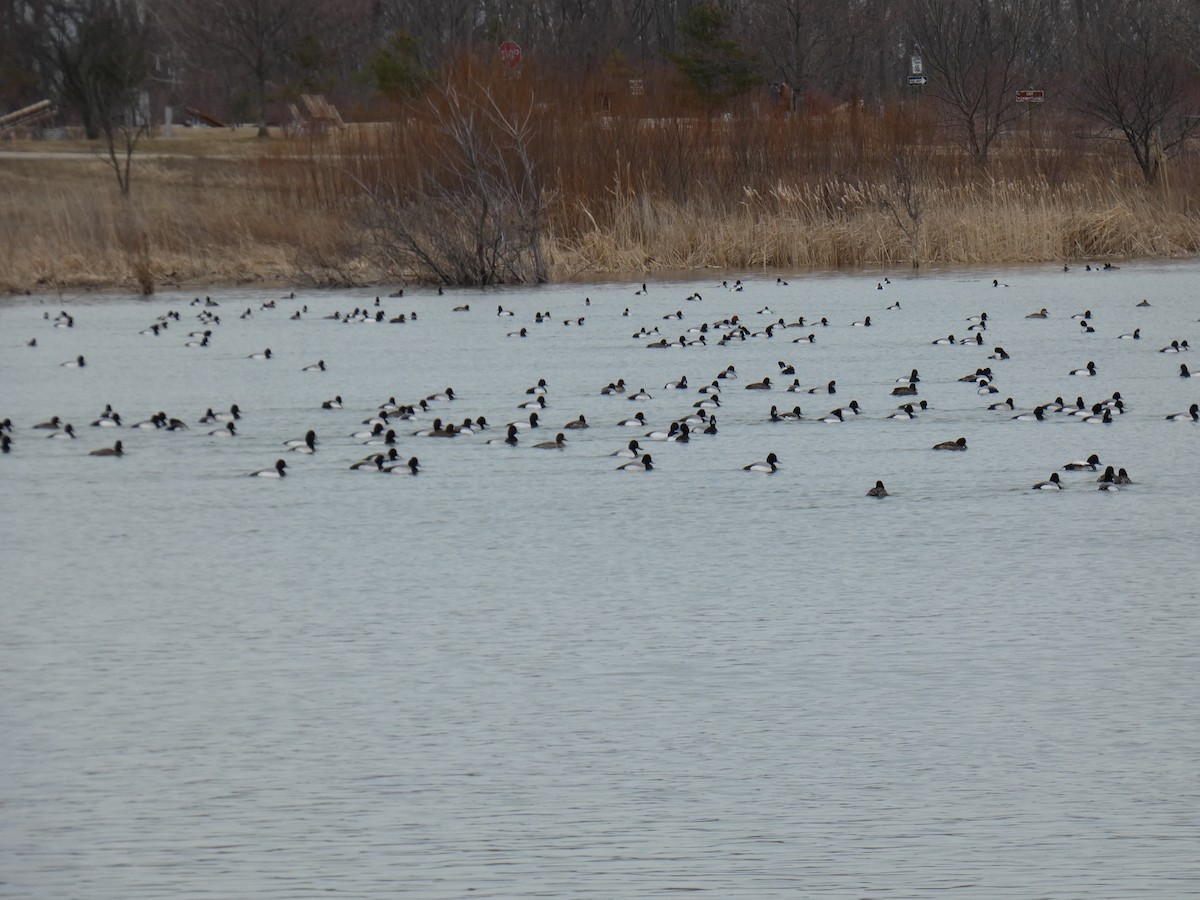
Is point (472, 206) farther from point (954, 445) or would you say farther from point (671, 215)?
point (954, 445)

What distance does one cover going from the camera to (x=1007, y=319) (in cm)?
1888

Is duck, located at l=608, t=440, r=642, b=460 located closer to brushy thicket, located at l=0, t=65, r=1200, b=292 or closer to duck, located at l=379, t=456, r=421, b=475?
duck, located at l=379, t=456, r=421, b=475

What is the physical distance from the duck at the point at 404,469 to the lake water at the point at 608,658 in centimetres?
20

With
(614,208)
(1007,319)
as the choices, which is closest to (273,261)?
(614,208)

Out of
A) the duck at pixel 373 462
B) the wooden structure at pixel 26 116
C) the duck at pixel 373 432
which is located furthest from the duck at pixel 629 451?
the wooden structure at pixel 26 116

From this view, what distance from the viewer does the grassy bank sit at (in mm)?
25688

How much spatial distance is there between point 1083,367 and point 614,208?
12867 millimetres

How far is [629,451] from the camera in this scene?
11312mm

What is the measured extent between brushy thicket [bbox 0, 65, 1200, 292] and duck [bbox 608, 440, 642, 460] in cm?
1305

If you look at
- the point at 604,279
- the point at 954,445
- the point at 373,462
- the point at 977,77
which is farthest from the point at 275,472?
the point at 977,77

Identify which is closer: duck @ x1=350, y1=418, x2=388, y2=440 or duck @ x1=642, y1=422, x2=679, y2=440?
duck @ x1=642, y1=422, x2=679, y2=440

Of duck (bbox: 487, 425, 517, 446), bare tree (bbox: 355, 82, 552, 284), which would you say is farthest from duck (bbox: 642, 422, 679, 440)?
bare tree (bbox: 355, 82, 552, 284)

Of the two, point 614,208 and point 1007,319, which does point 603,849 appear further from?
point 614,208

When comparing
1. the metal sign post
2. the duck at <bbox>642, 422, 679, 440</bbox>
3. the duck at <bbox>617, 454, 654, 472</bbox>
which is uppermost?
the metal sign post
